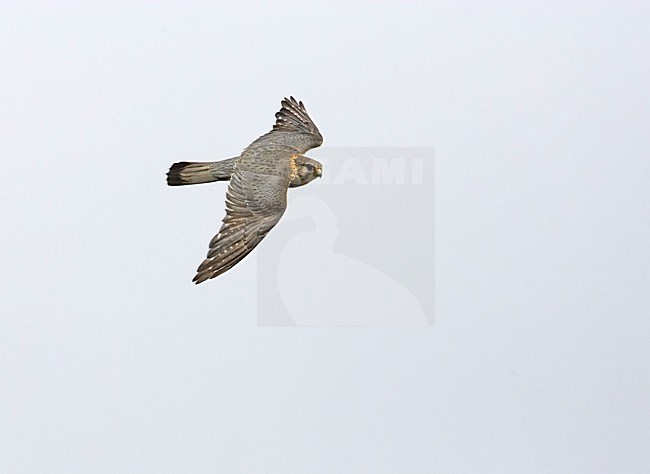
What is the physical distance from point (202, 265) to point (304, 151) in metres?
3.61

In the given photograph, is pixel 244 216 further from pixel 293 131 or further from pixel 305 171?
pixel 293 131

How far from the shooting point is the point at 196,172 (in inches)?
574

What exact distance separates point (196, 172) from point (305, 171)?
5.00 ft

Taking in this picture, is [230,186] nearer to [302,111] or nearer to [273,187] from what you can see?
[273,187]

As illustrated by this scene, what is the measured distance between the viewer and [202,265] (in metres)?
12.8

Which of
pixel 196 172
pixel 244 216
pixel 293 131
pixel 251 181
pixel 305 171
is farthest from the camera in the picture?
pixel 293 131

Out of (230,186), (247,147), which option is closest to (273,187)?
(230,186)

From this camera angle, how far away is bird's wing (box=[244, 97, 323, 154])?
15766mm

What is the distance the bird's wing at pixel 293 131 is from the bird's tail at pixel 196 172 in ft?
3.40

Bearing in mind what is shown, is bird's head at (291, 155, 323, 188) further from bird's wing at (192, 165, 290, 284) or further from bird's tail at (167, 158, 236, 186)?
bird's tail at (167, 158, 236, 186)

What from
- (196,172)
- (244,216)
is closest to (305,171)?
(196,172)

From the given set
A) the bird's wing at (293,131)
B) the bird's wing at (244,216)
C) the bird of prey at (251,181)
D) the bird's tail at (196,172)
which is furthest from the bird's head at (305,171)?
the bird's tail at (196,172)

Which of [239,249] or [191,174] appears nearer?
[239,249]

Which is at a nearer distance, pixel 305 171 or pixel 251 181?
pixel 251 181
